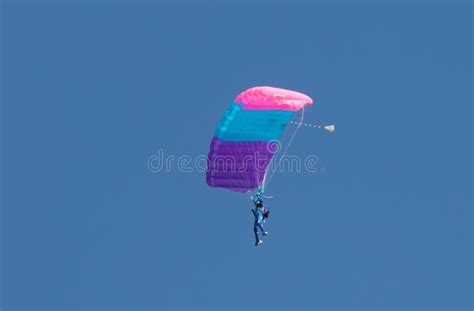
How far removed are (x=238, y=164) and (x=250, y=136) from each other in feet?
2.68

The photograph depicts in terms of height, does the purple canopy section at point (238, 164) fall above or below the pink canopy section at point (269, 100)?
below

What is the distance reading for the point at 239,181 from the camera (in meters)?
41.4

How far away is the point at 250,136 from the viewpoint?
4081cm

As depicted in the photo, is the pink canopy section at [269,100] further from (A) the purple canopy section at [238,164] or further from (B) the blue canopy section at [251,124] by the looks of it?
(A) the purple canopy section at [238,164]

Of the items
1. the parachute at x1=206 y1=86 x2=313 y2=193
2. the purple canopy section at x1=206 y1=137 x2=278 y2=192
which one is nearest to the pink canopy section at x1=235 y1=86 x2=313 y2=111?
the parachute at x1=206 y1=86 x2=313 y2=193

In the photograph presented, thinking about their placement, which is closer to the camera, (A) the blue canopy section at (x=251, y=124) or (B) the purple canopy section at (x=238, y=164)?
(A) the blue canopy section at (x=251, y=124)

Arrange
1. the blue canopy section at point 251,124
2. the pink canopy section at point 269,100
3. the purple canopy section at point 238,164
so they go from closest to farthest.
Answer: the pink canopy section at point 269,100 → the blue canopy section at point 251,124 → the purple canopy section at point 238,164

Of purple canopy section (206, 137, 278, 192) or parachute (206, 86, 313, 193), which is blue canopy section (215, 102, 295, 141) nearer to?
parachute (206, 86, 313, 193)

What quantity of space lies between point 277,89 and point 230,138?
173 centimetres

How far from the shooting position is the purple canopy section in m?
40.7

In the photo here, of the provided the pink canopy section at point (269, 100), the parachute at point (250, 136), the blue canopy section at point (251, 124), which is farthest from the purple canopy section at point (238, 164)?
the pink canopy section at point (269, 100)

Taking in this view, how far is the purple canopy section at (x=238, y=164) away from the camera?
40.7 meters

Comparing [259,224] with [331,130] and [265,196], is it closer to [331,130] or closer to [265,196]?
[265,196]

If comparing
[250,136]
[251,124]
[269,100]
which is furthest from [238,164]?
[269,100]
